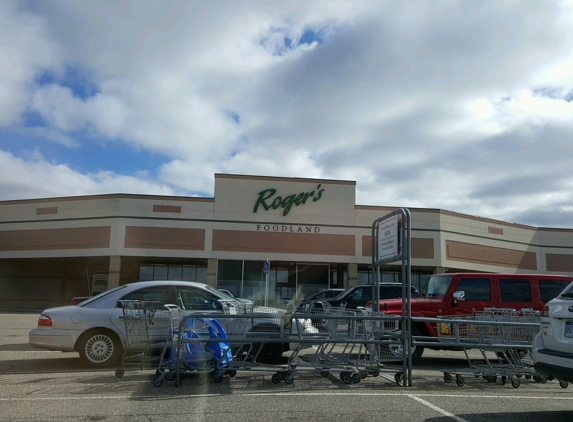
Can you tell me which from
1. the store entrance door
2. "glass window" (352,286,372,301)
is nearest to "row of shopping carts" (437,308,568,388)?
"glass window" (352,286,372,301)

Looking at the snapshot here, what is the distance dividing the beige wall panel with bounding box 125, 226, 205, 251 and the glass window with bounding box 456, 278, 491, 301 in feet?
72.2

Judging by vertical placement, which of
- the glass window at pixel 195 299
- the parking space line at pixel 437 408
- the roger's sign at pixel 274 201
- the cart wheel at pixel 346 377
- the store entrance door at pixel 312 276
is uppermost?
the roger's sign at pixel 274 201

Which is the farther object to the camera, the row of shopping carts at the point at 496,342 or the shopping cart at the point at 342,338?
the row of shopping carts at the point at 496,342

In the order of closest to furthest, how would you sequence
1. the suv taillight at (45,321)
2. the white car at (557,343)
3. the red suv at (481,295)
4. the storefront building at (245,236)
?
1. the white car at (557,343)
2. the suv taillight at (45,321)
3. the red suv at (481,295)
4. the storefront building at (245,236)

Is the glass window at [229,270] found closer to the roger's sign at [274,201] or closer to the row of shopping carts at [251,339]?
the roger's sign at [274,201]

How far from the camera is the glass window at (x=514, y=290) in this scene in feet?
35.8

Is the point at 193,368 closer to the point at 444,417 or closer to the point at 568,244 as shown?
the point at 444,417

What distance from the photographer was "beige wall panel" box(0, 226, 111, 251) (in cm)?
3120

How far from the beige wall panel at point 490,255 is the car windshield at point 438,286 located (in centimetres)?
2166

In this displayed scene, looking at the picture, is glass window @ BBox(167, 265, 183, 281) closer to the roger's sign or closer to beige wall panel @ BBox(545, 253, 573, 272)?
the roger's sign

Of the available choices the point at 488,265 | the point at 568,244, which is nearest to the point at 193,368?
the point at 488,265

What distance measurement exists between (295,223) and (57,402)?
2585 cm

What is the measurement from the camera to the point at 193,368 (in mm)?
7613

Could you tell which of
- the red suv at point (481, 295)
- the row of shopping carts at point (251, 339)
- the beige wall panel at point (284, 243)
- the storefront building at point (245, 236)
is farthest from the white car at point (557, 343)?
the beige wall panel at point (284, 243)
